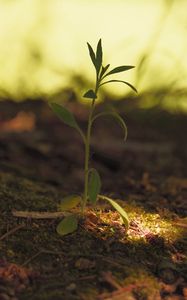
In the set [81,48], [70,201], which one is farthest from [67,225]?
[81,48]

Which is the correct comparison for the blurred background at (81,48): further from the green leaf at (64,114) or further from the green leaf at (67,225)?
the green leaf at (67,225)

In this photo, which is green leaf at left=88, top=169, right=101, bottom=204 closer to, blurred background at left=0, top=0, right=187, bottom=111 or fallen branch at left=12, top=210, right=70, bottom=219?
fallen branch at left=12, top=210, right=70, bottom=219

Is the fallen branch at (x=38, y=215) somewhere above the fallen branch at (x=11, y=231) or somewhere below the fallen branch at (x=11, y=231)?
below

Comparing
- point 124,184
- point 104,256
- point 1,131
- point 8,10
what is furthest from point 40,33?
point 104,256

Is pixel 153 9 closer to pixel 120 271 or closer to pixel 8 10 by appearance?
pixel 8 10

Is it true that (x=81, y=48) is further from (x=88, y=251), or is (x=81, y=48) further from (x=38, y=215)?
(x=88, y=251)

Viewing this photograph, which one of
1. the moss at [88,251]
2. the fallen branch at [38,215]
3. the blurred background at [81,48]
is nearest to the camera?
the moss at [88,251]

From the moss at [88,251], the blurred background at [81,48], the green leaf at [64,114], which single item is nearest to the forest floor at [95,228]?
the moss at [88,251]
